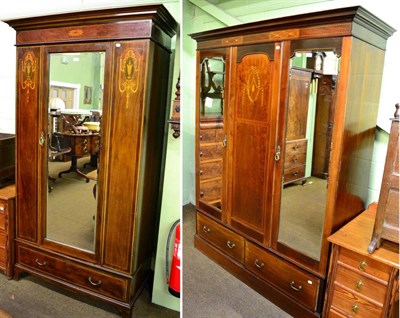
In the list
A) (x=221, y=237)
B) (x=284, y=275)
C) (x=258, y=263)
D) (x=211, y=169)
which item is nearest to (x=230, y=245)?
(x=221, y=237)

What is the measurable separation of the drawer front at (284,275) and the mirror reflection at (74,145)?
865 millimetres

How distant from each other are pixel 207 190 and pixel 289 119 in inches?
21.3

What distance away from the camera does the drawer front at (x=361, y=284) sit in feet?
4.35

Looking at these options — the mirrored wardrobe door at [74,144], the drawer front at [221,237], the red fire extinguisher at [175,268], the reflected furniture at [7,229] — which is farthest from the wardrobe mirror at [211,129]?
the reflected furniture at [7,229]

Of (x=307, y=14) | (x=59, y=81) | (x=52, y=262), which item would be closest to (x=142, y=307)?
(x=52, y=262)

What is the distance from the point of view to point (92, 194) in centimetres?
165

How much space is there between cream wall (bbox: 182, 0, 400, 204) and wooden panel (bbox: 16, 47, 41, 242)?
944 mm

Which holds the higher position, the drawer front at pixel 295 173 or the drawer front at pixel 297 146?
the drawer front at pixel 297 146

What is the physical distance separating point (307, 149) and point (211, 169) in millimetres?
501

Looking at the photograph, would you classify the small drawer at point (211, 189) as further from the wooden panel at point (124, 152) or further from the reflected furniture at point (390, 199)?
the reflected furniture at point (390, 199)

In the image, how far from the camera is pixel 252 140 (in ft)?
5.40

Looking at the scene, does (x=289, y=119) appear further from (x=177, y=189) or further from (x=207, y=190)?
(x=177, y=189)

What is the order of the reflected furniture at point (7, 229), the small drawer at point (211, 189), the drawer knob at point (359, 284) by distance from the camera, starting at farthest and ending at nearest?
the reflected furniture at point (7, 229)
the small drawer at point (211, 189)
the drawer knob at point (359, 284)

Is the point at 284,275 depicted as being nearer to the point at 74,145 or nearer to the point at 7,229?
the point at 74,145
